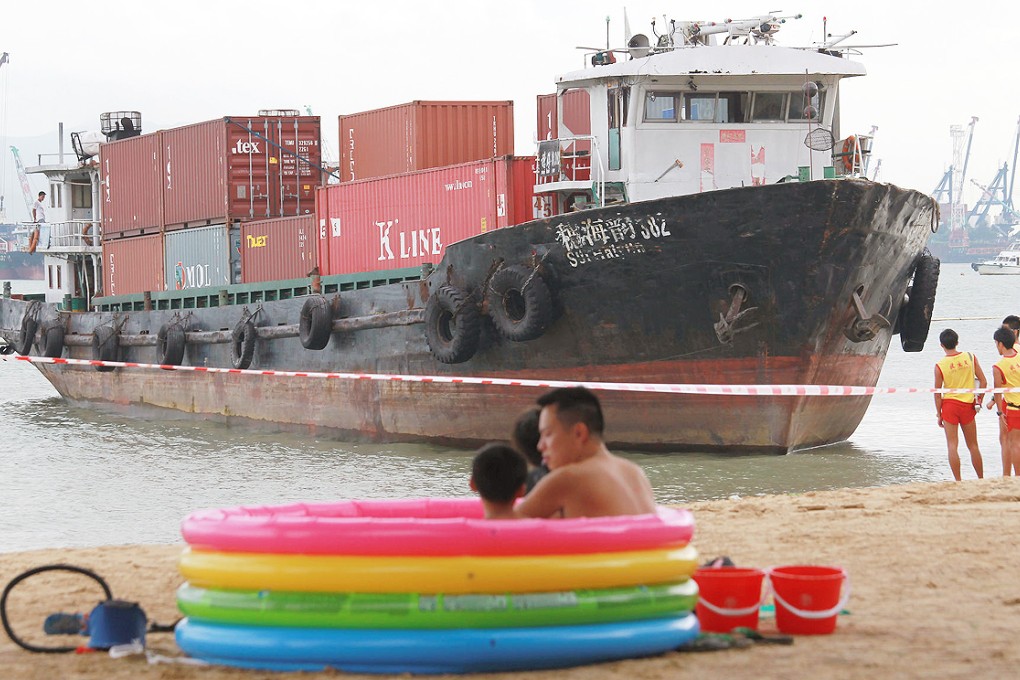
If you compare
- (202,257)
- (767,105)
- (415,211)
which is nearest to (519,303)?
(415,211)

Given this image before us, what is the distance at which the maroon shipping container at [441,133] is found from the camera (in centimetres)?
2017

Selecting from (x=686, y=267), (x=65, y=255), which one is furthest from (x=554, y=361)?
(x=65, y=255)

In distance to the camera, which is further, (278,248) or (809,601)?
(278,248)

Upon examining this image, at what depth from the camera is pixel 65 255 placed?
3178 cm

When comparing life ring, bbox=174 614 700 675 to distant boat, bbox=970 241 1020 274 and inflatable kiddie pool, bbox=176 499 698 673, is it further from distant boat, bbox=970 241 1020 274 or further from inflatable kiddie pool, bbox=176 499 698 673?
distant boat, bbox=970 241 1020 274

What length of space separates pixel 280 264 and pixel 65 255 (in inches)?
444

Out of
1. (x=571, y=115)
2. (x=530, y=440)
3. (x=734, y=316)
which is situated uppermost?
(x=571, y=115)

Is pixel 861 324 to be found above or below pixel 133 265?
below

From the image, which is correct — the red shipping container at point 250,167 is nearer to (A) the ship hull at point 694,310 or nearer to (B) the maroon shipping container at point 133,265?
(B) the maroon shipping container at point 133,265

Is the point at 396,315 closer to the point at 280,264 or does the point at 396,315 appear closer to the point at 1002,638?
the point at 280,264

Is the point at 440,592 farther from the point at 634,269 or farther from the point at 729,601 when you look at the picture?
the point at 634,269

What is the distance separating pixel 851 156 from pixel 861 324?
2503 millimetres

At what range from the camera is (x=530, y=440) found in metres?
6.18

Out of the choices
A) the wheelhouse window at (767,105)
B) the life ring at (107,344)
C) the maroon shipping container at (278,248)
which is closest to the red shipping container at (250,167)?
the maroon shipping container at (278,248)
